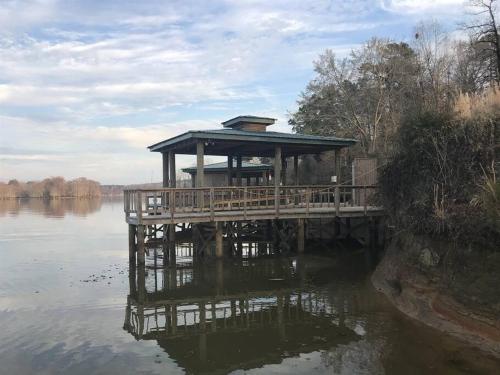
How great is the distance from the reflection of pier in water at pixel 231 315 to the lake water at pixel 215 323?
3 cm

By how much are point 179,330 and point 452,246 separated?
19.3ft

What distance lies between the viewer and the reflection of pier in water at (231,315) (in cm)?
852

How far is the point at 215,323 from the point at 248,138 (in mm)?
10004

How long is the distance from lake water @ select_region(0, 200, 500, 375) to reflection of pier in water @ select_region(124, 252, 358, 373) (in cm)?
3

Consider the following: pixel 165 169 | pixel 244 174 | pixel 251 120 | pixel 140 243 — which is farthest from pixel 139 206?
pixel 244 174

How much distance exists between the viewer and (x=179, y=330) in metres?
9.82

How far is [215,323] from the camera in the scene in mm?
10273

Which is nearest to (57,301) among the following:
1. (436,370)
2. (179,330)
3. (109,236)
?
(179,330)

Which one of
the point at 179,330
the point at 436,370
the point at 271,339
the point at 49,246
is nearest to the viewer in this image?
the point at 436,370

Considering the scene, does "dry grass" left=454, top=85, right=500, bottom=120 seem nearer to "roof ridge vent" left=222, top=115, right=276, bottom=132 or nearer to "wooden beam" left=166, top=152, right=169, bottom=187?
"roof ridge vent" left=222, top=115, right=276, bottom=132

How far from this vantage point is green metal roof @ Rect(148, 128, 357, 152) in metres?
18.2

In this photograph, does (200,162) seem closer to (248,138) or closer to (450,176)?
(248,138)

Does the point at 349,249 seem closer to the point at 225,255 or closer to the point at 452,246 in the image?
the point at 225,255

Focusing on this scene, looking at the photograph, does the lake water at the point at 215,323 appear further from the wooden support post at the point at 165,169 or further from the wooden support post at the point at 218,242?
the wooden support post at the point at 165,169
